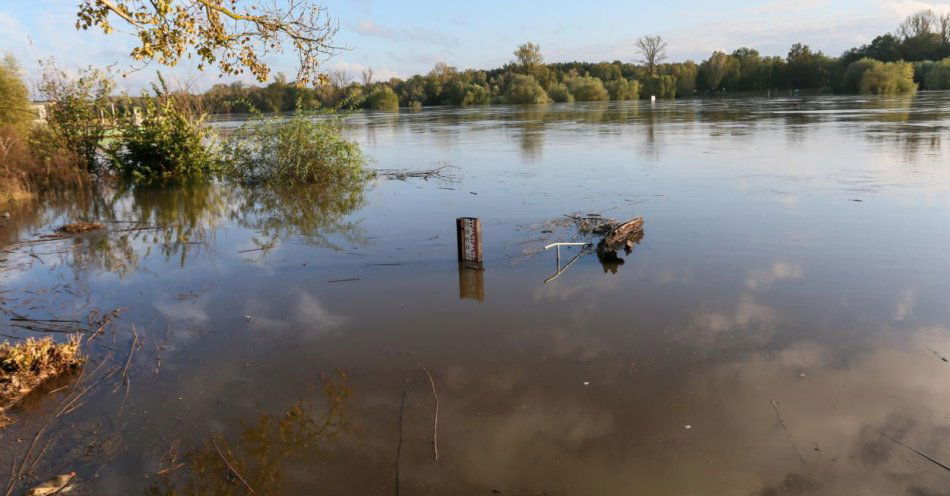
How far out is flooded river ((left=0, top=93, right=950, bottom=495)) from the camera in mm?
4391

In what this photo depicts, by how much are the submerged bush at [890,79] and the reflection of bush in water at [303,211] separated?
6833 centimetres

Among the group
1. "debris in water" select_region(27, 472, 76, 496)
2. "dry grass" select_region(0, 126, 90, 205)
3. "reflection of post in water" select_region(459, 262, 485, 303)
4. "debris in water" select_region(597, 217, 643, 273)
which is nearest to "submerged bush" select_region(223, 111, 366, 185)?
"dry grass" select_region(0, 126, 90, 205)

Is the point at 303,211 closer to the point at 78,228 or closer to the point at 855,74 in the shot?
the point at 78,228

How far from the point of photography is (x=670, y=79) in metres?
93.3

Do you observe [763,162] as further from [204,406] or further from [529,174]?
[204,406]

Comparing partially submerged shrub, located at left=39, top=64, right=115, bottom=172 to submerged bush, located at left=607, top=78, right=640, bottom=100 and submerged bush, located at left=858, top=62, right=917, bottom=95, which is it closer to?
submerged bush, located at left=858, top=62, right=917, bottom=95

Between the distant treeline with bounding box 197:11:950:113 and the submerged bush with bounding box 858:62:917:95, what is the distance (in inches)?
3.6

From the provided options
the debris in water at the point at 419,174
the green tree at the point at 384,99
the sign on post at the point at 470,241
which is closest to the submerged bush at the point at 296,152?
the debris in water at the point at 419,174

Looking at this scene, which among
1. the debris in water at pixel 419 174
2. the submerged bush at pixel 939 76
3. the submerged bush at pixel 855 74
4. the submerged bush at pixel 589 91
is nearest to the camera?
the debris in water at pixel 419 174

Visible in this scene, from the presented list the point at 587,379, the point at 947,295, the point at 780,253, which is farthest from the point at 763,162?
the point at 587,379

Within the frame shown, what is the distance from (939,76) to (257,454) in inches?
3332

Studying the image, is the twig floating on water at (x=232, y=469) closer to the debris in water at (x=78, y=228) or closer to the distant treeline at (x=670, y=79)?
the debris in water at (x=78, y=228)

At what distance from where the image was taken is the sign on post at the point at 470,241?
879 centimetres

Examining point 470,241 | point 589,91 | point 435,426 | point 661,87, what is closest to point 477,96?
point 589,91
